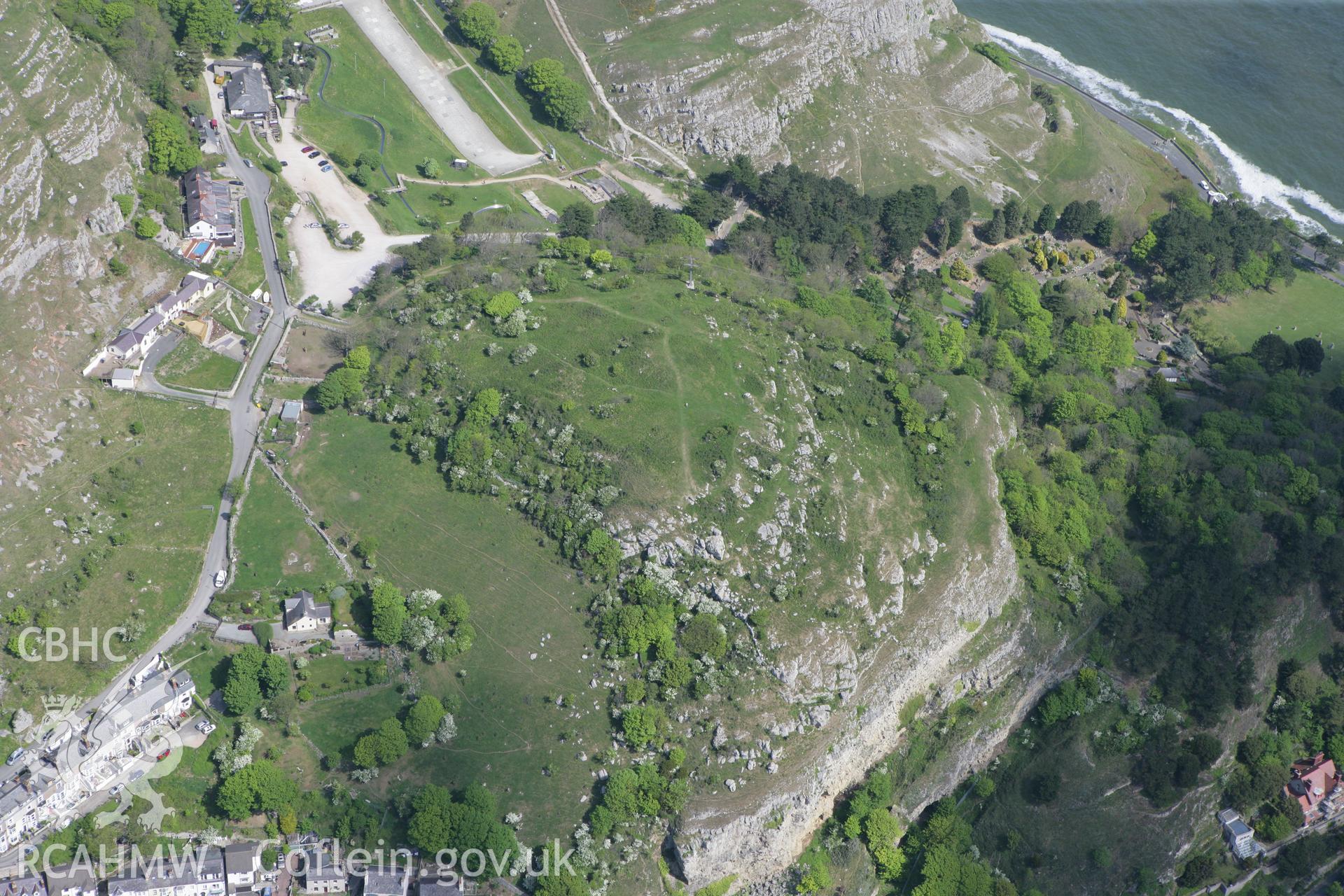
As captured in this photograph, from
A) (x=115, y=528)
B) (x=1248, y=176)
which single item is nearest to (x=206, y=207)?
(x=115, y=528)

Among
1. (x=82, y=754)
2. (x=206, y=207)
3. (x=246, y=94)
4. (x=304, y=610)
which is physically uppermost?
(x=246, y=94)

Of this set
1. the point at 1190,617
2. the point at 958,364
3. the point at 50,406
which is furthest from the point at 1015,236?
the point at 50,406

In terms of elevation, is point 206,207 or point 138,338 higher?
point 206,207

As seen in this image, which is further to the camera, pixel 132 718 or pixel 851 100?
pixel 851 100

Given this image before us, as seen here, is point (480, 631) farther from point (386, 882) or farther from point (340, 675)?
point (386, 882)

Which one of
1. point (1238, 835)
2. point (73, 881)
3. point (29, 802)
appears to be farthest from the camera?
point (1238, 835)

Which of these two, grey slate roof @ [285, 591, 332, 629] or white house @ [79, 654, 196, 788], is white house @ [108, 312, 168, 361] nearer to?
grey slate roof @ [285, 591, 332, 629]
